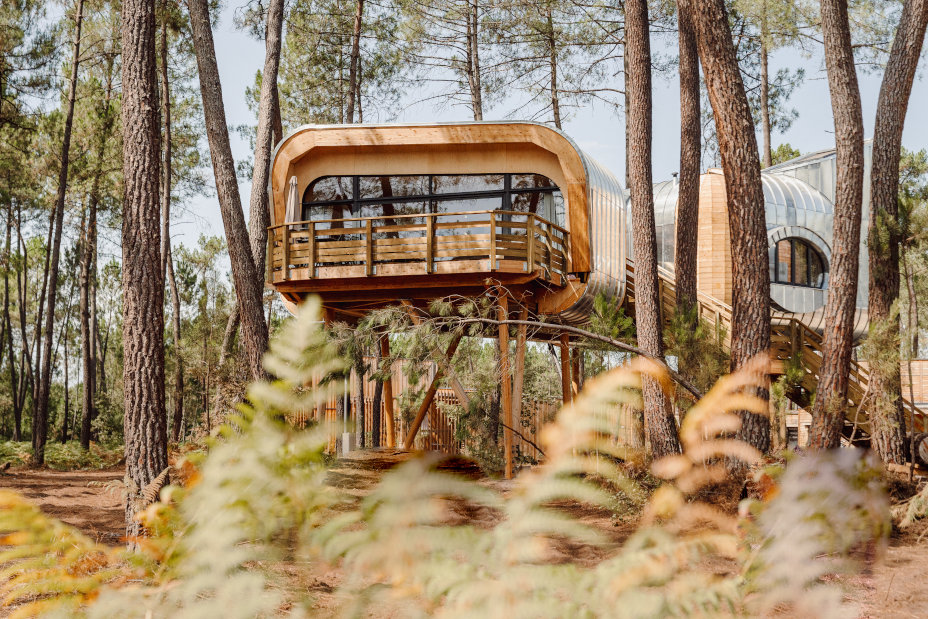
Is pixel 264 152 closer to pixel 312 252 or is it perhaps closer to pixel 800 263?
pixel 312 252

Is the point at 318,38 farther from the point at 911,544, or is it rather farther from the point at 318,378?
the point at 318,378

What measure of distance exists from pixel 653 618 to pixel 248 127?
980 inches

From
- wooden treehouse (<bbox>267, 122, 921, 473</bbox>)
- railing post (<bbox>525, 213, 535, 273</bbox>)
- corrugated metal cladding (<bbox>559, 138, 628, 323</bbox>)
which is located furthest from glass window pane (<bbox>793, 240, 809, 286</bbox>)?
railing post (<bbox>525, 213, 535, 273</bbox>)

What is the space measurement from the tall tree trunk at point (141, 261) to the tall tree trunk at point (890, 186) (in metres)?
7.93

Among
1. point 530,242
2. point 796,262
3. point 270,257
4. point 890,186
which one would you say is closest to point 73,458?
point 270,257

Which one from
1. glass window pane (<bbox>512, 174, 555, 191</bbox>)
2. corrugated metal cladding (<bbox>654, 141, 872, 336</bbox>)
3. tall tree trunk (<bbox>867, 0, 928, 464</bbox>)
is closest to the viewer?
tall tree trunk (<bbox>867, 0, 928, 464</bbox>)

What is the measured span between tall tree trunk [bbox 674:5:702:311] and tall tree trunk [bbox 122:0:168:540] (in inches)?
331

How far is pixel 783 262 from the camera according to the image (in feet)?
66.6

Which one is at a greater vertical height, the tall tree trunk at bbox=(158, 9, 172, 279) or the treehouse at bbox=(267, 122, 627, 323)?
the tall tree trunk at bbox=(158, 9, 172, 279)

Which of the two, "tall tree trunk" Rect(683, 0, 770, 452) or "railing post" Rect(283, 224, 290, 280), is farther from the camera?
"railing post" Rect(283, 224, 290, 280)

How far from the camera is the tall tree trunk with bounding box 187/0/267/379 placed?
10203mm

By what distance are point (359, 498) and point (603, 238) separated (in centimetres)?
1265

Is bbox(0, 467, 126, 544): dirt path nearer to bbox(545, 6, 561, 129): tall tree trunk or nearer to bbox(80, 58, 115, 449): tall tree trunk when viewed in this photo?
bbox(80, 58, 115, 449): tall tree trunk

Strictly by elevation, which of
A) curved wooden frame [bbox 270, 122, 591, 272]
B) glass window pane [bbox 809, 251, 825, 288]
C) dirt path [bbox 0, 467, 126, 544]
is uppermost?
curved wooden frame [bbox 270, 122, 591, 272]
